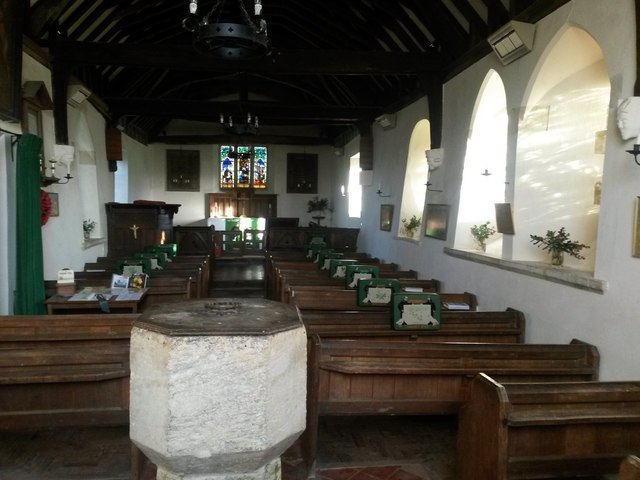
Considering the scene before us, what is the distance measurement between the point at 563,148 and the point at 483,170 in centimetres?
127

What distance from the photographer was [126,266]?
5367 millimetres

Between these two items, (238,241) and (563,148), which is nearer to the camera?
(563,148)

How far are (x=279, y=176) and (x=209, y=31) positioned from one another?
12210mm

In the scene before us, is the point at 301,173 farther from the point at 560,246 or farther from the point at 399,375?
the point at 399,375

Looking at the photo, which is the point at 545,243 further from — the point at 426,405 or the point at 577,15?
the point at 426,405

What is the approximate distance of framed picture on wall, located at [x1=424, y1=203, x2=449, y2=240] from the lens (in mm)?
6016

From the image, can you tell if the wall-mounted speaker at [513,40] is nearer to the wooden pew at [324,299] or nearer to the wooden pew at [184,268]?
the wooden pew at [324,299]

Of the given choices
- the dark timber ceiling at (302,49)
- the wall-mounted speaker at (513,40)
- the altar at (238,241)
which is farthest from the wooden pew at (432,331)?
the altar at (238,241)

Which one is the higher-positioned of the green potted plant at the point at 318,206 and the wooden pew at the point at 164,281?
the green potted plant at the point at 318,206

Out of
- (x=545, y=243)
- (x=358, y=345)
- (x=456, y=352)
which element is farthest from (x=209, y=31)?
(x=545, y=243)

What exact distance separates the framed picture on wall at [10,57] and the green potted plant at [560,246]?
4.78 meters

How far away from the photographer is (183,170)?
14.9 metres

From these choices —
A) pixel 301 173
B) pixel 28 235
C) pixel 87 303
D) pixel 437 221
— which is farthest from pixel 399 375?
pixel 301 173

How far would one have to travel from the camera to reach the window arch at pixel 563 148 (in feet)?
13.4
